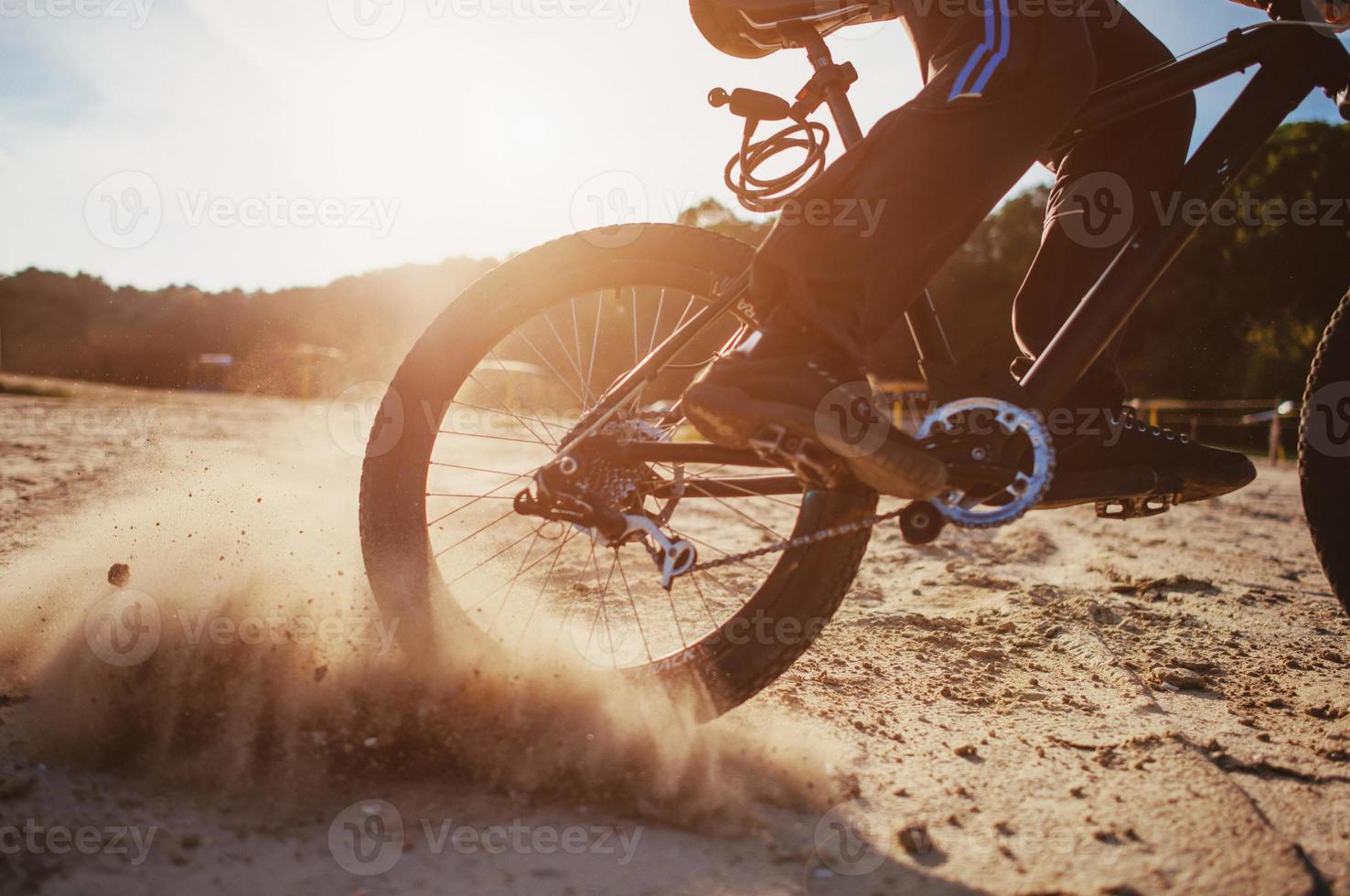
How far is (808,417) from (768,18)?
1.08 meters

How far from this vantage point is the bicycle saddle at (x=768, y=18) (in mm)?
1733

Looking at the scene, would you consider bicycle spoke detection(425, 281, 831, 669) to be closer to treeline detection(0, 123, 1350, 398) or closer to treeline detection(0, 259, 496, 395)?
treeline detection(0, 123, 1350, 398)

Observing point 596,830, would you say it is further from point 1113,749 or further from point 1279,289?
point 1279,289

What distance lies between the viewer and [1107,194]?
1.90 meters

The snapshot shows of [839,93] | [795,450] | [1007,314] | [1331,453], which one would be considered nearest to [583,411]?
[795,450]

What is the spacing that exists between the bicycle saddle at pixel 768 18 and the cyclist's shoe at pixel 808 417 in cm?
87

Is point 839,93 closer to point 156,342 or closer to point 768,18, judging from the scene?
point 768,18

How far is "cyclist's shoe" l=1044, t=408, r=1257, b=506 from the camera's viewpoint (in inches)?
69.2

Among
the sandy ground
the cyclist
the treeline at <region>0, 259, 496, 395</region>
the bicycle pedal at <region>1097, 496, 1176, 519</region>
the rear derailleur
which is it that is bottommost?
the sandy ground

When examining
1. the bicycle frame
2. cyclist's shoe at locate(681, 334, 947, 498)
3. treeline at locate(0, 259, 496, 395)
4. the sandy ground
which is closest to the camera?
the sandy ground

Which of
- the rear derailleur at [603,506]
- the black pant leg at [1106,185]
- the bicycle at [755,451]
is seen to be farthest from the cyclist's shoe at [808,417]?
the black pant leg at [1106,185]

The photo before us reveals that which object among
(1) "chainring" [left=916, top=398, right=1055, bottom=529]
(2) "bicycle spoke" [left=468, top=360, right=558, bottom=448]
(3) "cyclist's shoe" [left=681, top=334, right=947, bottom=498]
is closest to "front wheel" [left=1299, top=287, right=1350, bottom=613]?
(1) "chainring" [left=916, top=398, right=1055, bottom=529]

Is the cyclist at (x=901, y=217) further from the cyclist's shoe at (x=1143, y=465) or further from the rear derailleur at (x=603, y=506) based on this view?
the cyclist's shoe at (x=1143, y=465)

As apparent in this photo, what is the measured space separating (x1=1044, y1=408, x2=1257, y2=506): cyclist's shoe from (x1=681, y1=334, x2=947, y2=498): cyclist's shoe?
0.52 meters
